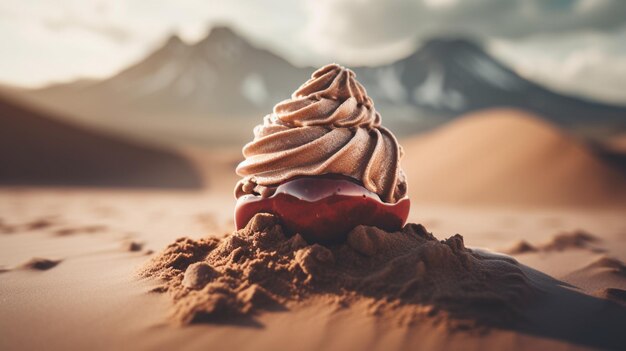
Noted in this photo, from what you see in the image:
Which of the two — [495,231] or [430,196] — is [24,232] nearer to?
[495,231]

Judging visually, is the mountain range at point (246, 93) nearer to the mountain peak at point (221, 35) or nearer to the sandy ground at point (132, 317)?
Result: the mountain peak at point (221, 35)

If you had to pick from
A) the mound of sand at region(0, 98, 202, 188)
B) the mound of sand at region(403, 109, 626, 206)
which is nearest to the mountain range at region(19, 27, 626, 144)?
the mound of sand at region(0, 98, 202, 188)

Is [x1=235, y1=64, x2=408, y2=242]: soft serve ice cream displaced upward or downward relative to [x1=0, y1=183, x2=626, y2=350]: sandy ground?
upward

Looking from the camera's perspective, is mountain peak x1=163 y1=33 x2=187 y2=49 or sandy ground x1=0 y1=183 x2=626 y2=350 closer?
sandy ground x1=0 y1=183 x2=626 y2=350

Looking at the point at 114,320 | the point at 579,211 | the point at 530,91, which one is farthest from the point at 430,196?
the point at 530,91

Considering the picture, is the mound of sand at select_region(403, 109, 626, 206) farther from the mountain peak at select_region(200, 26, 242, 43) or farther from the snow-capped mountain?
the mountain peak at select_region(200, 26, 242, 43)

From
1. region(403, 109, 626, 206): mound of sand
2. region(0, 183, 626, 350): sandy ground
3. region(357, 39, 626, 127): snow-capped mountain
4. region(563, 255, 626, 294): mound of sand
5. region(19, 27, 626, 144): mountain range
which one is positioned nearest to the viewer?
region(0, 183, 626, 350): sandy ground

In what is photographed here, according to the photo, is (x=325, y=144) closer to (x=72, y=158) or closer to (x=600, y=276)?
(x=600, y=276)
